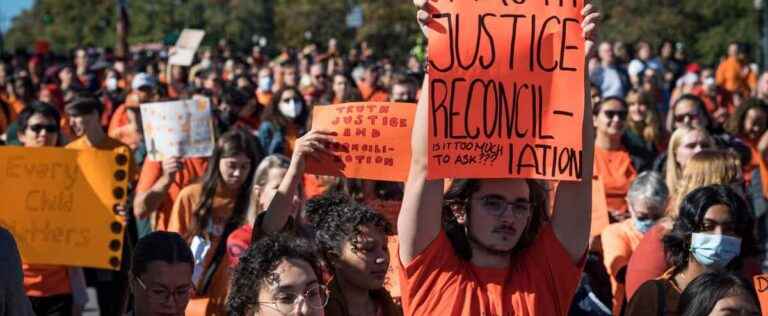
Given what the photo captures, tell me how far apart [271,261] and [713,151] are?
4.00 metres

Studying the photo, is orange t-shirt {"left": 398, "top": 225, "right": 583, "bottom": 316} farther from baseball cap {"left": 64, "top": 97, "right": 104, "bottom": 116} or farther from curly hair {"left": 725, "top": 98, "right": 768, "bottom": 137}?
curly hair {"left": 725, "top": 98, "right": 768, "bottom": 137}

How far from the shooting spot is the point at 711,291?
493cm

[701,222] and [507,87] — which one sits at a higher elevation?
[507,87]

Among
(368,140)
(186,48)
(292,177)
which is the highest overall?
(186,48)

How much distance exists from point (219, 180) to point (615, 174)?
281 centimetres

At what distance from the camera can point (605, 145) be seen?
9.34 meters

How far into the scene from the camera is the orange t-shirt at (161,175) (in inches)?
326

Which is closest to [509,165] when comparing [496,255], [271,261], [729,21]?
[496,255]

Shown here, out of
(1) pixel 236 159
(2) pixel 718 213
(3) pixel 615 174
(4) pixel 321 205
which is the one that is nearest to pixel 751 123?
(3) pixel 615 174

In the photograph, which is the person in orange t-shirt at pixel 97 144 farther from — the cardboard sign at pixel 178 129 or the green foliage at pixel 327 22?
the green foliage at pixel 327 22

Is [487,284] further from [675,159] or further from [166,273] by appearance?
[675,159]

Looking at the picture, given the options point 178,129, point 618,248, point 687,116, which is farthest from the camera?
point 687,116

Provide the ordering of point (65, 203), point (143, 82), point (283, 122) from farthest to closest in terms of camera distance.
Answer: point (143, 82) → point (283, 122) → point (65, 203)

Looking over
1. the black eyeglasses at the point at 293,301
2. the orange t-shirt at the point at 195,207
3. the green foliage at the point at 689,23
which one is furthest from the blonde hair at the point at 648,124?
the green foliage at the point at 689,23
